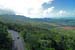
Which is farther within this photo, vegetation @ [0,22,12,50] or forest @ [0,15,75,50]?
forest @ [0,15,75,50]

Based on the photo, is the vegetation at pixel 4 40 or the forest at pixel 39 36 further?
the forest at pixel 39 36

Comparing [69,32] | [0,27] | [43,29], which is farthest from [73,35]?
[0,27]

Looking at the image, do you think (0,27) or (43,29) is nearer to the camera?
(0,27)

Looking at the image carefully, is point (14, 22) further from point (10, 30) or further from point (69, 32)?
point (69, 32)

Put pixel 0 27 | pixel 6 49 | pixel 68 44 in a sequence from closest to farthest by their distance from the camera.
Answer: pixel 6 49 < pixel 0 27 < pixel 68 44

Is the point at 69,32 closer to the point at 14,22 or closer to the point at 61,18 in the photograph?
the point at 61,18

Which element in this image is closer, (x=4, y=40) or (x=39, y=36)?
(x=4, y=40)

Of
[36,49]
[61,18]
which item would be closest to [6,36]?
[36,49]

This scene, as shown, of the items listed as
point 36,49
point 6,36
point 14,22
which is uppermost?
point 14,22

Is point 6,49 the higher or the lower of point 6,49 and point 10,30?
the lower

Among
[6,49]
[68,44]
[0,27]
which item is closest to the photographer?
[6,49]
